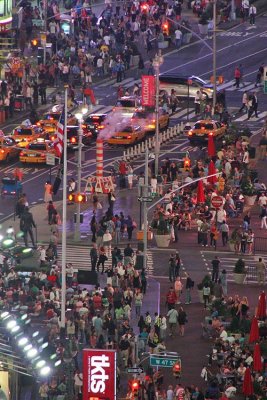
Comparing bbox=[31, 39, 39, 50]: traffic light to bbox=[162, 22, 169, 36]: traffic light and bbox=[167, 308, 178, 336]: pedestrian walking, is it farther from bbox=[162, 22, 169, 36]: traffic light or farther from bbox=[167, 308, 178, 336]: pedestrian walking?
bbox=[167, 308, 178, 336]: pedestrian walking

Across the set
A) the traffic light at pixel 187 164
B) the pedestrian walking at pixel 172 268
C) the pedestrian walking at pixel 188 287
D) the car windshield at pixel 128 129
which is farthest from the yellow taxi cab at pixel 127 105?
the pedestrian walking at pixel 188 287

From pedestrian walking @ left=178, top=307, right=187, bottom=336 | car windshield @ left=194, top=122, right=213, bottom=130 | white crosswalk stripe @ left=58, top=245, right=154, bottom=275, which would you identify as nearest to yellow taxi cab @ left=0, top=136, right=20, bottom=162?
car windshield @ left=194, top=122, right=213, bottom=130

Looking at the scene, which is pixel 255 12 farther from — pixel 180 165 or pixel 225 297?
pixel 225 297

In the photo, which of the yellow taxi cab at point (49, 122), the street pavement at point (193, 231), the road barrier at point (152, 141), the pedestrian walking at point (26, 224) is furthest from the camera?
the yellow taxi cab at point (49, 122)

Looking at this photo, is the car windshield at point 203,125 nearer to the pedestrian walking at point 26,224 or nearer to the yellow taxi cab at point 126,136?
the yellow taxi cab at point 126,136

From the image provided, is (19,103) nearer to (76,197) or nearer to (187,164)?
(187,164)

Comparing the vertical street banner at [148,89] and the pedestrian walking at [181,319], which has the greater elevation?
the pedestrian walking at [181,319]
